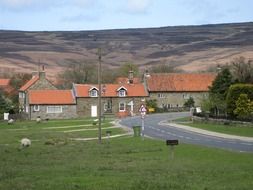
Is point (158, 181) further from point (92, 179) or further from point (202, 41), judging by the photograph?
point (202, 41)

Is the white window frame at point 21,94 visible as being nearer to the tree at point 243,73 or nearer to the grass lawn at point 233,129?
the tree at point 243,73

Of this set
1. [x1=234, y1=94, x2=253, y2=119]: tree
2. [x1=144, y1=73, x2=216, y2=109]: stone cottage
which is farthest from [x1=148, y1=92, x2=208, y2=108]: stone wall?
[x1=234, y1=94, x2=253, y2=119]: tree

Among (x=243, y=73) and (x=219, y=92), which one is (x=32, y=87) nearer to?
(x=243, y=73)

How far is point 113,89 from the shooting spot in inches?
4021

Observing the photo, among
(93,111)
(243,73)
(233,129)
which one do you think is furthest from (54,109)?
(233,129)

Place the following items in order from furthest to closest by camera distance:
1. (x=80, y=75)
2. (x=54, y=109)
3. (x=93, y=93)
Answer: (x=80, y=75) < (x=93, y=93) < (x=54, y=109)

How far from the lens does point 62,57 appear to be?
594ft

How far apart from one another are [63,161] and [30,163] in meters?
1.50

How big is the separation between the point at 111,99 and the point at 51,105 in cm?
1110

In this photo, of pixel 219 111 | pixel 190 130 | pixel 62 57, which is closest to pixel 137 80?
pixel 219 111

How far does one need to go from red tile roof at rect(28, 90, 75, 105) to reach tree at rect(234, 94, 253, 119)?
38859 millimetres

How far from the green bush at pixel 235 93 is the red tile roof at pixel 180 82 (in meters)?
43.0

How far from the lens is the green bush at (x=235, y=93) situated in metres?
63.8

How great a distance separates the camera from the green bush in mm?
63772
